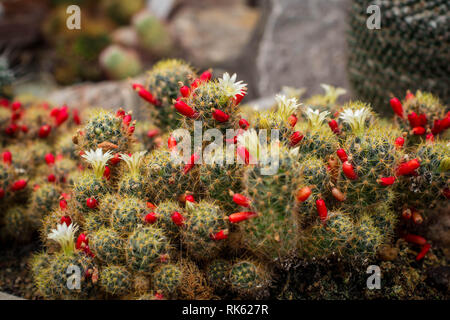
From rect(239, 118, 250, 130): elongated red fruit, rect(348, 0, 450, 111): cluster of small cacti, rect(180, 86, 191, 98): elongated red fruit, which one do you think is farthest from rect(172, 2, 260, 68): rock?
rect(239, 118, 250, 130): elongated red fruit

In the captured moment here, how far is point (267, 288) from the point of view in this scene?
6.89 ft

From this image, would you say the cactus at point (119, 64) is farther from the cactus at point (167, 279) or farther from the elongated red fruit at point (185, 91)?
the cactus at point (167, 279)

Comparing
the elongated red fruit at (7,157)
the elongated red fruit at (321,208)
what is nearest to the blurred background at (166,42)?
the elongated red fruit at (7,157)

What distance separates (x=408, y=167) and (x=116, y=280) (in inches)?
57.4

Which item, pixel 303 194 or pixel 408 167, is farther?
pixel 408 167

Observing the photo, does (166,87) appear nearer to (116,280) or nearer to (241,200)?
(241,200)

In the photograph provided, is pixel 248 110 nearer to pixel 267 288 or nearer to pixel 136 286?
pixel 267 288

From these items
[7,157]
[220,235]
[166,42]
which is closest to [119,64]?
[166,42]

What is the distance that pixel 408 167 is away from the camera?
200 centimetres

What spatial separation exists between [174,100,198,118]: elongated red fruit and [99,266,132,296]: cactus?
79cm

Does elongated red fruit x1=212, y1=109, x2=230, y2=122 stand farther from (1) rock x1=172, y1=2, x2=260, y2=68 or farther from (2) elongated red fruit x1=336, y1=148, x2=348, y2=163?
(1) rock x1=172, y1=2, x2=260, y2=68

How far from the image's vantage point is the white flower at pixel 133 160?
7.00 ft
